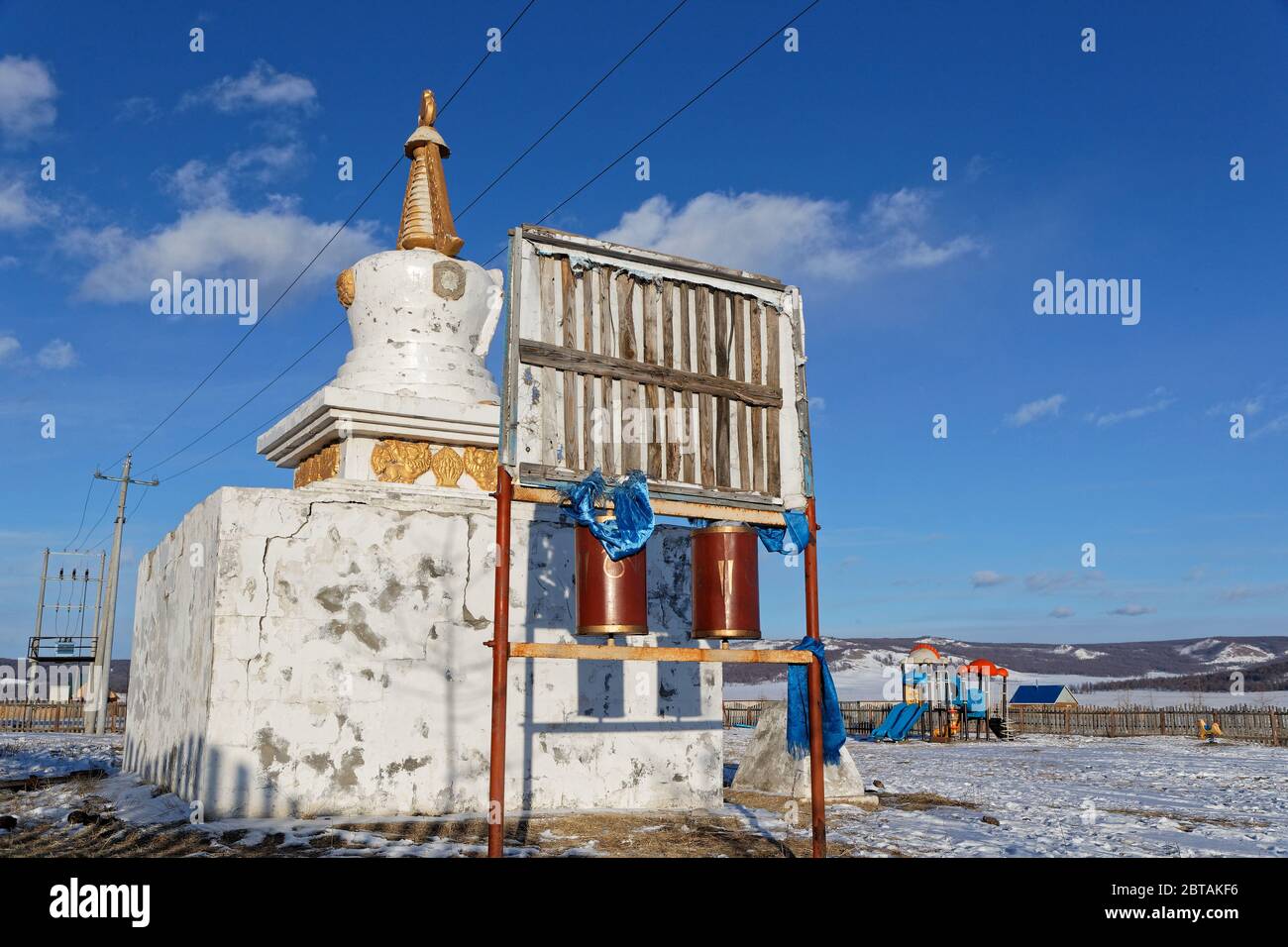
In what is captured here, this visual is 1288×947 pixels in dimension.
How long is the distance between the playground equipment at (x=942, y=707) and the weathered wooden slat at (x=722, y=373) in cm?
2555

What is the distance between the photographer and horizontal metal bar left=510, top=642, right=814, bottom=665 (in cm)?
628

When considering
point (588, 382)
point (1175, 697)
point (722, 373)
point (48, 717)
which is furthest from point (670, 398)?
point (1175, 697)

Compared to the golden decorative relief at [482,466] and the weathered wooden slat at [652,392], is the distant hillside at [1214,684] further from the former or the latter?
the weathered wooden slat at [652,392]

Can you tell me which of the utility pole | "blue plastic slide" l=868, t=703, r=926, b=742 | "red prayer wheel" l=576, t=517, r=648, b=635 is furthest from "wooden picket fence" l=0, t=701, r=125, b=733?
"red prayer wheel" l=576, t=517, r=648, b=635

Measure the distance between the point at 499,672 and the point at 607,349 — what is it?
2.51m

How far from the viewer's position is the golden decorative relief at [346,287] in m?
13.1

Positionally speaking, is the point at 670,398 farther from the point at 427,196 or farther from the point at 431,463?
the point at 427,196

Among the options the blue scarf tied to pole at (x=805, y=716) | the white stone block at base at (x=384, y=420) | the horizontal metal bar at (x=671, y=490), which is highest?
the white stone block at base at (x=384, y=420)

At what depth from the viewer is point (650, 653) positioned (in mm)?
6594

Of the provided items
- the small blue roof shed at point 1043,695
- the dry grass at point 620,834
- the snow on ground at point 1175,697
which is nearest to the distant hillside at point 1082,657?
the snow on ground at point 1175,697

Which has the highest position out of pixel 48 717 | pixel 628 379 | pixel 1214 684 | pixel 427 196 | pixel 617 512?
pixel 427 196

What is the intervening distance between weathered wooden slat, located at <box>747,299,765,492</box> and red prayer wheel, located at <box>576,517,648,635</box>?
1360mm

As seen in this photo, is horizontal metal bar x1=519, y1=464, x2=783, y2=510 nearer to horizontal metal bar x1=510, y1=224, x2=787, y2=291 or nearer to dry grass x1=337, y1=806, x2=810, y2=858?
horizontal metal bar x1=510, y1=224, x2=787, y2=291
